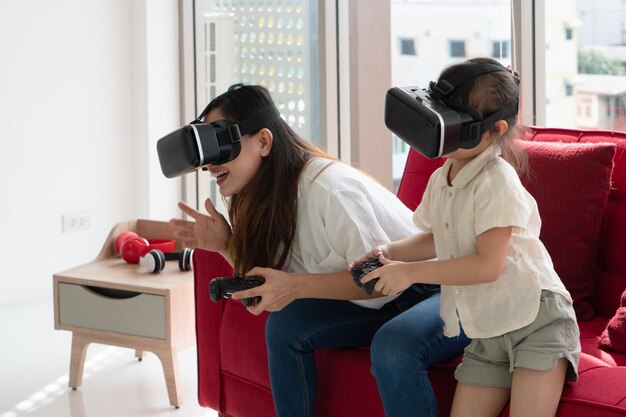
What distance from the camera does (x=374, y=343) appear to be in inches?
71.1

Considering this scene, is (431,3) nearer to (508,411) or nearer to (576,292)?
(576,292)

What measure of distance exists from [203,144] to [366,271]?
43 centimetres

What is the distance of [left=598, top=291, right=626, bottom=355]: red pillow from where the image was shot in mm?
1873

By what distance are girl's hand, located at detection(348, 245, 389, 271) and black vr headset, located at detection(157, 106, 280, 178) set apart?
35 cm

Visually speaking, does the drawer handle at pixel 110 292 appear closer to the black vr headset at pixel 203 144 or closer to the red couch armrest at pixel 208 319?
the red couch armrest at pixel 208 319

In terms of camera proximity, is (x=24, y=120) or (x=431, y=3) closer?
(x=431, y=3)

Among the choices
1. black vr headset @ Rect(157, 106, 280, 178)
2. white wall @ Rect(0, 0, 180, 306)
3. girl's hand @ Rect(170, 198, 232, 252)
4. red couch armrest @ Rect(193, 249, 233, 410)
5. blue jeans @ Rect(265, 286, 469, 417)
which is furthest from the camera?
white wall @ Rect(0, 0, 180, 306)

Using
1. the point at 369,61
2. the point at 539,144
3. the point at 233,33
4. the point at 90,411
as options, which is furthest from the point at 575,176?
the point at 233,33

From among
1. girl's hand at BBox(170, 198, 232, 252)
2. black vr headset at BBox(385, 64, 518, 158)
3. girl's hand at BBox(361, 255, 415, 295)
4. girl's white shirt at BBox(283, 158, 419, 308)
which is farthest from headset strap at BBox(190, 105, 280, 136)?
girl's hand at BBox(361, 255, 415, 295)

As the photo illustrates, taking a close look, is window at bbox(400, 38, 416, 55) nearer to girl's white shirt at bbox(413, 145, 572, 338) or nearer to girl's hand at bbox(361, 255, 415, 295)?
girl's white shirt at bbox(413, 145, 572, 338)

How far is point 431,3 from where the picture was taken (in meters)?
3.47

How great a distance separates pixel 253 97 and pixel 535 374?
81 centimetres

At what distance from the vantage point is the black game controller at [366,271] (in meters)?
1.70

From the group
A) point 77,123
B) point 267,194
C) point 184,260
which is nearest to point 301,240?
point 267,194
